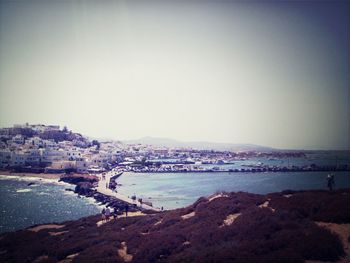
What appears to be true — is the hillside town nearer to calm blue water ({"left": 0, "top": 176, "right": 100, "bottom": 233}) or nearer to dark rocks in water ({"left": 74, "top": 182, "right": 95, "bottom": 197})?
dark rocks in water ({"left": 74, "top": 182, "right": 95, "bottom": 197})

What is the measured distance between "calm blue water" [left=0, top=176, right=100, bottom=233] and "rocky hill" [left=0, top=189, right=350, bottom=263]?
17.8ft

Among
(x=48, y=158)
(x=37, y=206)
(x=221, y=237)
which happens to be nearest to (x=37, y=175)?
(x=48, y=158)

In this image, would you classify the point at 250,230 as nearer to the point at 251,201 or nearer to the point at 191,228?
the point at 191,228

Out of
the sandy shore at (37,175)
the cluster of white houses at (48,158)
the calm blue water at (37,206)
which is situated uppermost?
the cluster of white houses at (48,158)

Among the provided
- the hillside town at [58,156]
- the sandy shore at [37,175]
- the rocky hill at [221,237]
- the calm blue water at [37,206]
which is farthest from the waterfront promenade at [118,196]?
the rocky hill at [221,237]

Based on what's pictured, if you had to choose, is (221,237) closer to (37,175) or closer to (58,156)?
(37,175)

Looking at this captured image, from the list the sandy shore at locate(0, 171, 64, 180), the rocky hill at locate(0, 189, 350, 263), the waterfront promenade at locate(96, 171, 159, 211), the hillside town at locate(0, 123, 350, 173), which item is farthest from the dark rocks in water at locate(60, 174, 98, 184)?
the rocky hill at locate(0, 189, 350, 263)

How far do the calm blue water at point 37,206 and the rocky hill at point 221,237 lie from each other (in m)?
5.41

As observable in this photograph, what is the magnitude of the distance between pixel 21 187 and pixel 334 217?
1061 inches

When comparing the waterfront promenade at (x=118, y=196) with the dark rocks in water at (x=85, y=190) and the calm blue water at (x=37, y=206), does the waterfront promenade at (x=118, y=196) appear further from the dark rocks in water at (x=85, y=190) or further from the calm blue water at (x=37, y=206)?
the calm blue water at (x=37, y=206)

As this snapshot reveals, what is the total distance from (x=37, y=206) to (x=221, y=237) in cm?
1662

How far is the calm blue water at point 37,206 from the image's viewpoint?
16422 mm

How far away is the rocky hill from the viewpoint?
6043 mm

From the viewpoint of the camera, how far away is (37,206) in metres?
19.8
